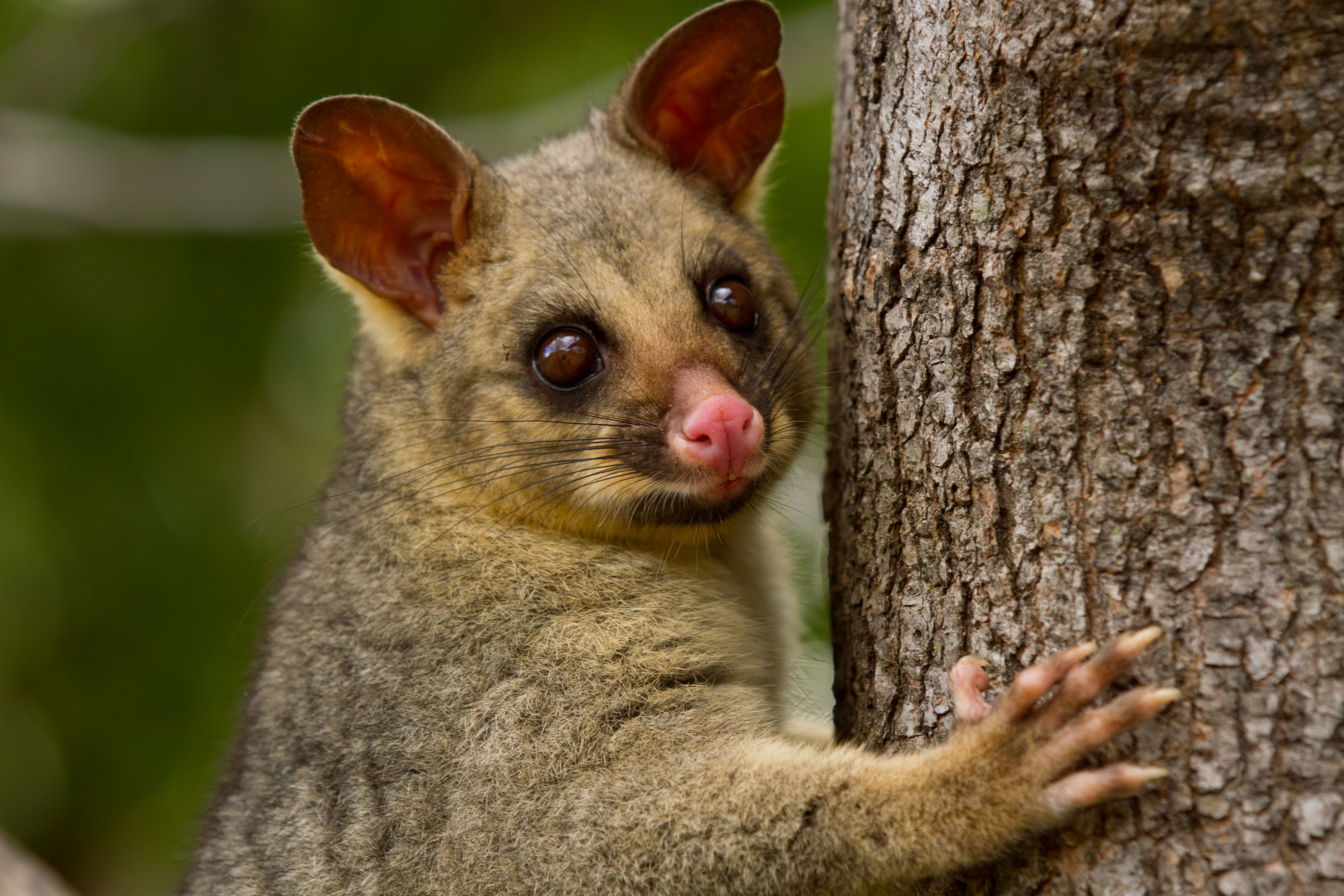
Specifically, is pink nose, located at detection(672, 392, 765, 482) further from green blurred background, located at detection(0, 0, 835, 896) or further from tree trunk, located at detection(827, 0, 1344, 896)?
green blurred background, located at detection(0, 0, 835, 896)

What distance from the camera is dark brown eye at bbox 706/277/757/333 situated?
154 inches

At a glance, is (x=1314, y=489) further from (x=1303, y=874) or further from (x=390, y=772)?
(x=390, y=772)

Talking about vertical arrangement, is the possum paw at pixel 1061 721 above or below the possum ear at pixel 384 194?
below

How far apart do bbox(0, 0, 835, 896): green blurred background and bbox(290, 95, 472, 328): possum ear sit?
12.5 feet

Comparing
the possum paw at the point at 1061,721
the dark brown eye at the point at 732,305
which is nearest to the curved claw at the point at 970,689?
the possum paw at the point at 1061,721

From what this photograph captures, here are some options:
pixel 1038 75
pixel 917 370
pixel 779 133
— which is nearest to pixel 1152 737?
pixel 917 370

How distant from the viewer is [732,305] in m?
3.93

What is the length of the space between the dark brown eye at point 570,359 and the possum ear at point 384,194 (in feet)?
1.91

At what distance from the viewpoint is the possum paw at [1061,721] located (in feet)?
8.14

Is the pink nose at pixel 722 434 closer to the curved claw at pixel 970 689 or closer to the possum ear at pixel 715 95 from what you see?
the curved claw at pixel 970 689

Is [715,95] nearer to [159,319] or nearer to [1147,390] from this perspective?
[1147,390]

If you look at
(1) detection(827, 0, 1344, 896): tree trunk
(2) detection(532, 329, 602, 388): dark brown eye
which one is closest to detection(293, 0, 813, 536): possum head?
(2) detection(532, 329, 602, 388): dark brown eye

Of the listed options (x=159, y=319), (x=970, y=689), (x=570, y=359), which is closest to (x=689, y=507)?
(x=570, y=359)

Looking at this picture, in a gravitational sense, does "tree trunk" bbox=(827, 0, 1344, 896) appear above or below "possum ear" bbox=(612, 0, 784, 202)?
below
